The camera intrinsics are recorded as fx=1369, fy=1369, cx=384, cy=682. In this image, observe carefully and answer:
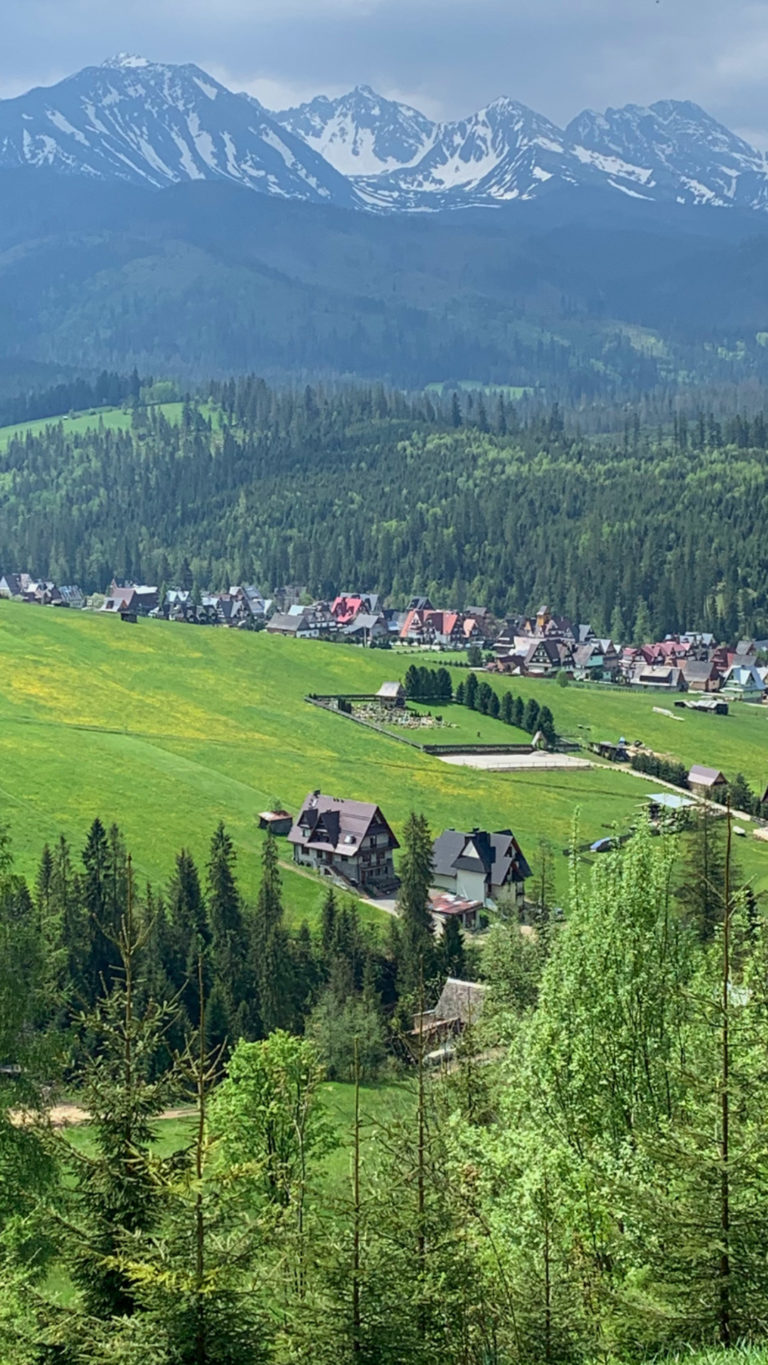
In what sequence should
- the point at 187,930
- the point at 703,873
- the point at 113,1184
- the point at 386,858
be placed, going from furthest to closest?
the point at 386,858 < the point at 187,930 < the point at 703,873 < the point at 113,1184

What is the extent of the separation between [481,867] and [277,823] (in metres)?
17.5

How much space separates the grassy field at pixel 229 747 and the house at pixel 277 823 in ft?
4.55

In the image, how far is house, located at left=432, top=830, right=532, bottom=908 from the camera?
10050cm

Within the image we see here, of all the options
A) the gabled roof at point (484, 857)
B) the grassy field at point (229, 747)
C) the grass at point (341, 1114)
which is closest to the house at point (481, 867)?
the gabled roof at point (484, 857)

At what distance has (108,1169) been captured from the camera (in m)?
21.0

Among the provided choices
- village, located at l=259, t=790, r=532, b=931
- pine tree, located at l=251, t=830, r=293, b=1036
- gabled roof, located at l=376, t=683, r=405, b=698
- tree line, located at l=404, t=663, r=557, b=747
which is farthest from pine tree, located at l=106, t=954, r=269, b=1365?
gabled roof, located at l=376, t=683, r=405, b=698

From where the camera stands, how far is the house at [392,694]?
167m

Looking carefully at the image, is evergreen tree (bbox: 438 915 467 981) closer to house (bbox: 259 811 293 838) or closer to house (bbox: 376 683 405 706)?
house (bbox: 259 811 293 838)

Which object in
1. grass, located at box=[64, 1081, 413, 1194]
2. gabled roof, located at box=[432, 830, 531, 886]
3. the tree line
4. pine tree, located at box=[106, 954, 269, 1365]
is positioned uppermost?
pine tree, located at box=[106, 954, 269, 1365]

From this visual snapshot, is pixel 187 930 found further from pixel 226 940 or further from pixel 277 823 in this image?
pixel 277 823

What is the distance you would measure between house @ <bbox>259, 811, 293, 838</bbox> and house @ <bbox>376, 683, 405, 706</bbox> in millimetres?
58458

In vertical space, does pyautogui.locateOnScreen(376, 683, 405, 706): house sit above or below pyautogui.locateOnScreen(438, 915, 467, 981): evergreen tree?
above

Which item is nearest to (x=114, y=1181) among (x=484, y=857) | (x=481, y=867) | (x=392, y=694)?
(x=481, y=867)

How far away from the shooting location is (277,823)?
4262 inches
